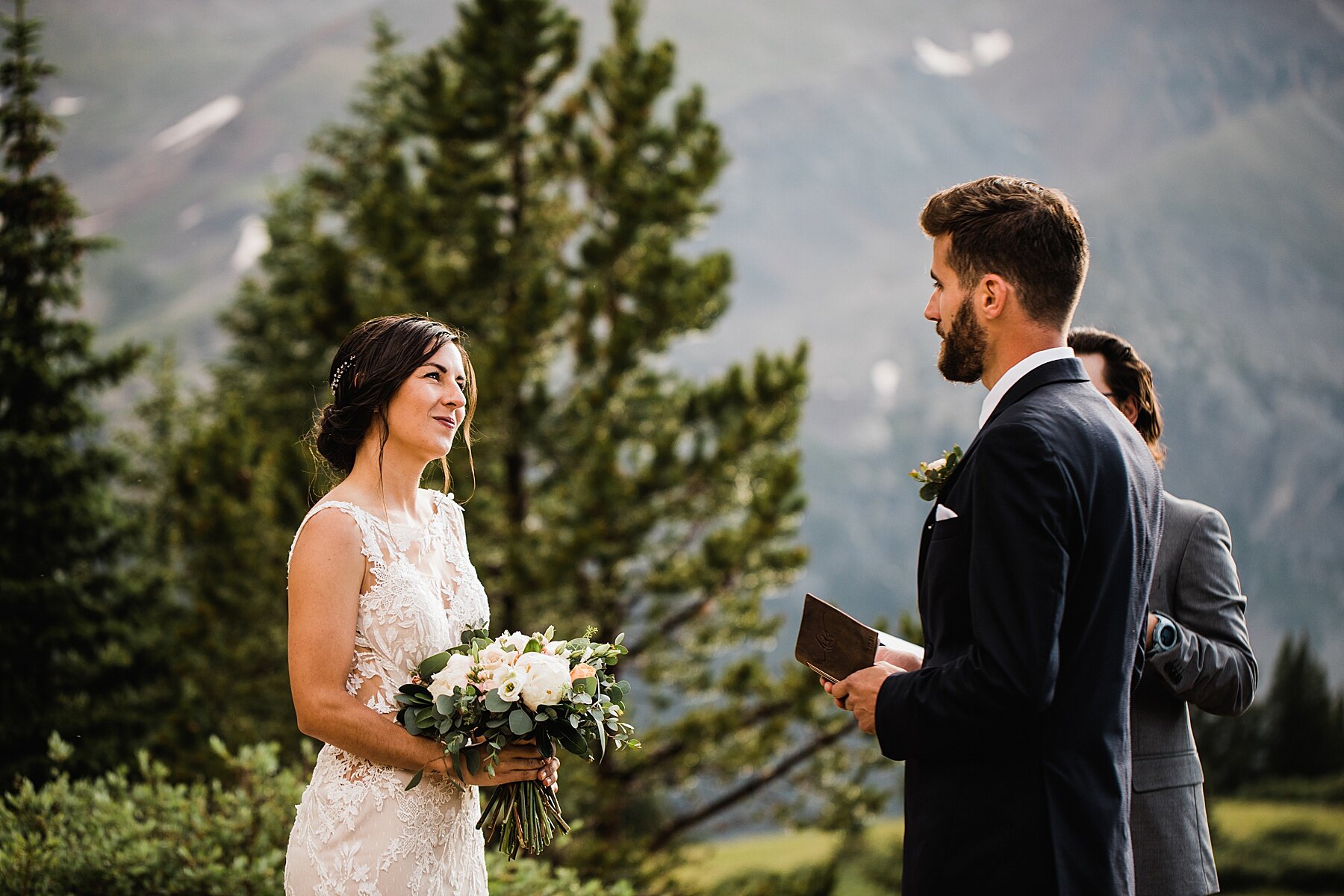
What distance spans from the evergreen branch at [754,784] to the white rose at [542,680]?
22.9 ft

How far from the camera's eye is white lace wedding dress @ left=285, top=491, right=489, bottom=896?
6.81 feet

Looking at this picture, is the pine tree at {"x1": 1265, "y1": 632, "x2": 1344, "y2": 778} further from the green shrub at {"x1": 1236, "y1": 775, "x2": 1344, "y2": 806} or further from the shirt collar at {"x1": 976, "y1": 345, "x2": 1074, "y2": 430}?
the shirt collar at {"x1": 976, "y1": 345, "x2": 1074, "y2": 430}

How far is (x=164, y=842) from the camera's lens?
3455 millimetres

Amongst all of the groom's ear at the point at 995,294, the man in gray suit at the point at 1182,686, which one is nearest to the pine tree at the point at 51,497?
the man in gray suit at the point at 1182,686

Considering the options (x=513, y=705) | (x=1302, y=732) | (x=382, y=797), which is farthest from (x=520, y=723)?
(x=1302, y=732)

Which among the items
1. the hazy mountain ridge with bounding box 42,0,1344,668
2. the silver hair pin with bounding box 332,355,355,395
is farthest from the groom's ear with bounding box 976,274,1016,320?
the hazy mountain ridge with bounding box 42,0,1344,668

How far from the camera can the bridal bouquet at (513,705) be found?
6.50 feet

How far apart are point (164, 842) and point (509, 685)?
7.31 feet

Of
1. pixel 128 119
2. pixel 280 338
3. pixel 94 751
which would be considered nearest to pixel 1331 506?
pixel 280 338

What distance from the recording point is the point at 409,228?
8.22 m

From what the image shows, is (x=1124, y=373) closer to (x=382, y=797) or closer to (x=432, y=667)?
(x=432, y=667)

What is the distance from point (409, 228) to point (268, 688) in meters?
4.00

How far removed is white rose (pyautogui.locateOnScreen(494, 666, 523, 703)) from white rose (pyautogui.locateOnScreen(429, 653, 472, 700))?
2.8 inches

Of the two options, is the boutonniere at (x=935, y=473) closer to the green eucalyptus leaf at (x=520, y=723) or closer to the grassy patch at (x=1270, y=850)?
the green eucalyptus leaf at (x=520, y=723)
